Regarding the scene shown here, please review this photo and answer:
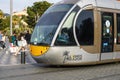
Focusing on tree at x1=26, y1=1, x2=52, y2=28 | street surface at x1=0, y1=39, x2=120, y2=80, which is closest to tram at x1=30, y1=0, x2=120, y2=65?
street surface at x1=0, y1=39, x2=120, y2=80

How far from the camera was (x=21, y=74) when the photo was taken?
14883 mm

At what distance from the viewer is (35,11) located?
8206cm

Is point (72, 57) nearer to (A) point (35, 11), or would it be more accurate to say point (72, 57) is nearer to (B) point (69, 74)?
(B) point (69, 74)

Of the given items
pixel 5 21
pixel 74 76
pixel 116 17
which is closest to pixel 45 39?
pixel 74 76

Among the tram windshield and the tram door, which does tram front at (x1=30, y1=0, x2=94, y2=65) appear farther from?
the tram door

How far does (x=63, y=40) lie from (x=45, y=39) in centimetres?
74

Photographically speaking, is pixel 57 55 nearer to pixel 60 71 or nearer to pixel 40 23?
pixel 60 71

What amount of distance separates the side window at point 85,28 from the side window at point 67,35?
31 centimetres

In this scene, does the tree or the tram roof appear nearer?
the tram roof

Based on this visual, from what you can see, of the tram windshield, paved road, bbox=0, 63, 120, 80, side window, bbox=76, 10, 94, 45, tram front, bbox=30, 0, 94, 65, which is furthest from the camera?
side window, bbox=76, 10, 94, 45

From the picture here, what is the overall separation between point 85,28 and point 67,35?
1.07 metres

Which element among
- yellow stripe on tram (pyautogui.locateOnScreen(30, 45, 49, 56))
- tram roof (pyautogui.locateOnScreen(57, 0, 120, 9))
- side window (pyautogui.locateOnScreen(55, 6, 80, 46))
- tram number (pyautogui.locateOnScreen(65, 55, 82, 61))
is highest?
tram roof (pyautogui.locateOnScreen(57, 0, 120, 9))

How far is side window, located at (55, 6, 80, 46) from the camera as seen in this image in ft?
52.7

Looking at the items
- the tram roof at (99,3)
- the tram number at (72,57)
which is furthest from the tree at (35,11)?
the tram number at (72,57)
